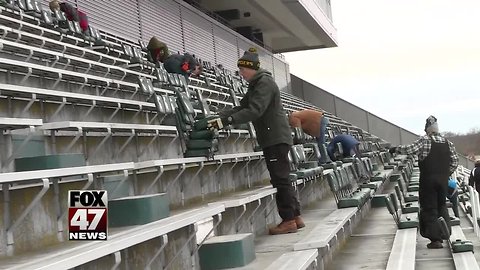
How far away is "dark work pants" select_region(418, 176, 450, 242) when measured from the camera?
5.16 meters

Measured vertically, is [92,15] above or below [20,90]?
above

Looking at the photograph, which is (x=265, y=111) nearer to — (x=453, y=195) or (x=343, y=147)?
(x=343, y=147)

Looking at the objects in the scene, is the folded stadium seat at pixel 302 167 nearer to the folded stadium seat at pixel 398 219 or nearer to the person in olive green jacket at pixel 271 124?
the folded stadium seat at pixel 398 219

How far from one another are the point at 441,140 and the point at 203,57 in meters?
10.3

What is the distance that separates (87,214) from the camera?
1.76 m

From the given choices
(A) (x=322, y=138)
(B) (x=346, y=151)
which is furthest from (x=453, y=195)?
(A) (x=322, y=138)

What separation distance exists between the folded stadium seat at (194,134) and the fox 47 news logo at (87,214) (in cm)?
256

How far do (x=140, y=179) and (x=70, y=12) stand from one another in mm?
4781

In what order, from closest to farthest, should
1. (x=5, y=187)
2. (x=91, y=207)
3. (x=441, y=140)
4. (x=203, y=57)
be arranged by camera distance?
(x=91, y=207), (x=5, y=187), (x=441, y=140), (x=203, y=57)

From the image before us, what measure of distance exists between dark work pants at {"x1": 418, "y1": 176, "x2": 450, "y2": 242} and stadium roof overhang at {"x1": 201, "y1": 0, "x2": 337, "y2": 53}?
13673mm

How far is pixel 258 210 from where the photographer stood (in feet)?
15.4

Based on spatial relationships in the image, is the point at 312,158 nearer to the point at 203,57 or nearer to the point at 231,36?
the point at 203,57

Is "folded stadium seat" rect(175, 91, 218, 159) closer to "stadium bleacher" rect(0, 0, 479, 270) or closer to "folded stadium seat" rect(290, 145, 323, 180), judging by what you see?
"stadium bleacher" rect(0, 0, 479, 270)

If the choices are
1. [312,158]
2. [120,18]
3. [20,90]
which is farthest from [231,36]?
[20,90]
